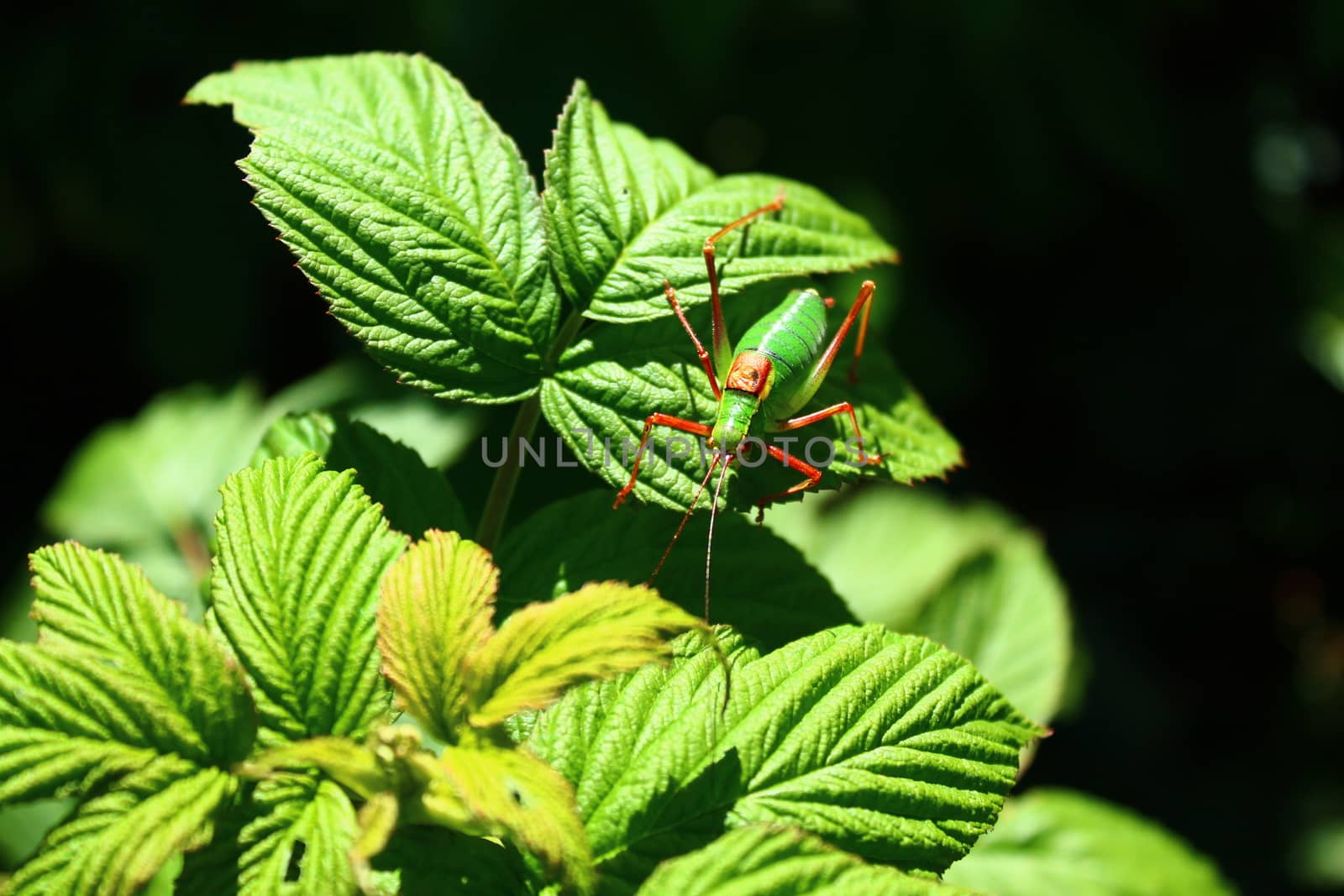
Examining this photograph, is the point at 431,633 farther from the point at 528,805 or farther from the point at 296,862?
the point at 296,862

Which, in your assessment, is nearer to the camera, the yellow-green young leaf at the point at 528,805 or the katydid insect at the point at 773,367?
the yellow-green young leaf at the point at 528,805

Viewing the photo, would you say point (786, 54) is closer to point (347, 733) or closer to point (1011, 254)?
point (1011, 254)

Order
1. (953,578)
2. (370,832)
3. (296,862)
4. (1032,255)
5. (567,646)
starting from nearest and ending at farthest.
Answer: (370,832), (567,646), (296,862), (953,578), (1032,255)

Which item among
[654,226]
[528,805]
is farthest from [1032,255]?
[528,805]

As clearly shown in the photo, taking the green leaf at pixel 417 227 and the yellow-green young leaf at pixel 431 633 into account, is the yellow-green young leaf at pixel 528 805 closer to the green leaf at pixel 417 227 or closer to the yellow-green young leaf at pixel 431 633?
the yellow-green young leaf at pixel 431 633

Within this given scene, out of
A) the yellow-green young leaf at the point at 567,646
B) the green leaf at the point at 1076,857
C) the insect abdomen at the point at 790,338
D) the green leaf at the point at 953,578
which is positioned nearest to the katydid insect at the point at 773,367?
the insect abdomen at the point at 790,338

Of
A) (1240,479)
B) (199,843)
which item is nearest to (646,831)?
(199,843)
